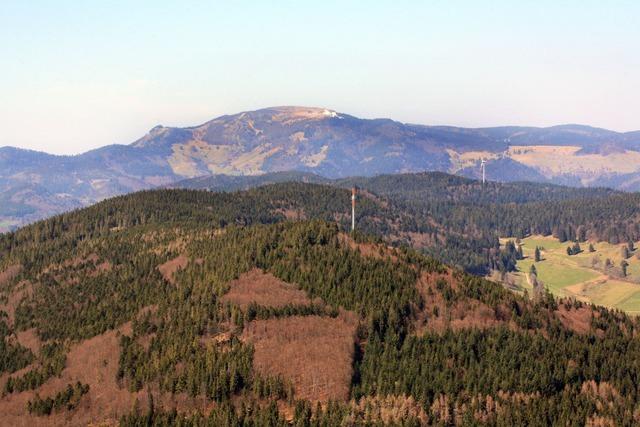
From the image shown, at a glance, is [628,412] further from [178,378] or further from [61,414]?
[61,414]

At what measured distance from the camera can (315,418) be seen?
178 m

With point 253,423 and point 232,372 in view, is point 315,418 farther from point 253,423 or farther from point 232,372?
point 232,372

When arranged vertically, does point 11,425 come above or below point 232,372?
below

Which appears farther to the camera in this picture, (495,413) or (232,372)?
(232,372)

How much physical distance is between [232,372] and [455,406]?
54897mm

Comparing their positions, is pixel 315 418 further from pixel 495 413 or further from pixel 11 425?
pixel 11 425

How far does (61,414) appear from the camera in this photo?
19938cm

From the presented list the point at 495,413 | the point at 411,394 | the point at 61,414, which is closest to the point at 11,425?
the point at 61,414

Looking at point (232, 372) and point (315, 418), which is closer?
point (315, 418)

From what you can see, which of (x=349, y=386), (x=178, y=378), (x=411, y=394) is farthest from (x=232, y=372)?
(x=411, y=394)

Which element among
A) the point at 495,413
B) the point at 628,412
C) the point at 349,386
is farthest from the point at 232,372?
the point at 628,412

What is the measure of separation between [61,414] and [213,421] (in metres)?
47.4

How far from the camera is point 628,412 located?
187 metres

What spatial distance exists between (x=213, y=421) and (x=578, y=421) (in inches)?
3249
